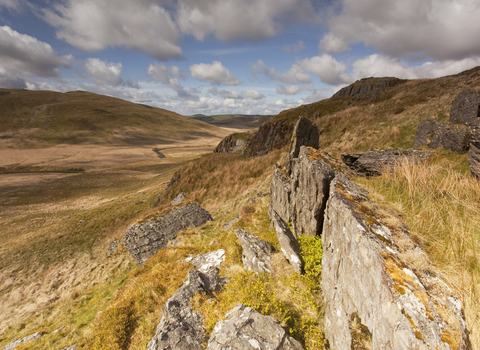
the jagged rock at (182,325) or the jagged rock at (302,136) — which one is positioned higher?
the jagged rock at (302,136)

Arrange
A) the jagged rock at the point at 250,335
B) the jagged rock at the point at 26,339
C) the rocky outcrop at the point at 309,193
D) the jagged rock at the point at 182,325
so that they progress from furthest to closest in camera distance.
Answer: the jagged rock at the point at 26,339 → the rocky outcrop at the point at 309,193 → the jagged rock at the point at 182,325 → the jagged rock at the point at 250,335

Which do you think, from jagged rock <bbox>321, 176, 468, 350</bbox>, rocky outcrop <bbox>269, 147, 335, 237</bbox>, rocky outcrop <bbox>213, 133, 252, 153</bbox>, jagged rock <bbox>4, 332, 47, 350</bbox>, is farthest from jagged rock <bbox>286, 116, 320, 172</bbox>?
rocky outcrop <bbox>213, 133, 252, 153</bbox>

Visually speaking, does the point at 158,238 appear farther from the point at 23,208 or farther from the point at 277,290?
the point at 23,208

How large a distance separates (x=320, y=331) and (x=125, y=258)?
14.5 meters

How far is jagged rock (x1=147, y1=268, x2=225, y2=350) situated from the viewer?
5183 mm

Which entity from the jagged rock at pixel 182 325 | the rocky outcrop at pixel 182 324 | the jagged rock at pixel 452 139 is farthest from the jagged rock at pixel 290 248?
the jagged rock at pixel 452 139

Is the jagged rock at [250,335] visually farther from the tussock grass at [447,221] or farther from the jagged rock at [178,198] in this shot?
the jagged rock at [178,198]

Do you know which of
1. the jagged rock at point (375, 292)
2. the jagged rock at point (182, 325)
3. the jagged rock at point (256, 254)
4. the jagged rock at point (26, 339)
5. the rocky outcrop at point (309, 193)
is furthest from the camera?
the jagged rock at point (26, 339)

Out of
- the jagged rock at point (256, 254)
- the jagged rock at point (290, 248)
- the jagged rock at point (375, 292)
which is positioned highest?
the jagged rock at point (375, 292)

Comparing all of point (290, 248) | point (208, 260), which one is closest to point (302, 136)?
point (290, 248)

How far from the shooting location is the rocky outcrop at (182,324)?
5.18 m

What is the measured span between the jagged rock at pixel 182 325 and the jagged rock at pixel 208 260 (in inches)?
59.5

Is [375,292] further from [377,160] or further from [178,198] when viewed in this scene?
[178,198]

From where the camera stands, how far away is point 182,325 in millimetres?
5473
